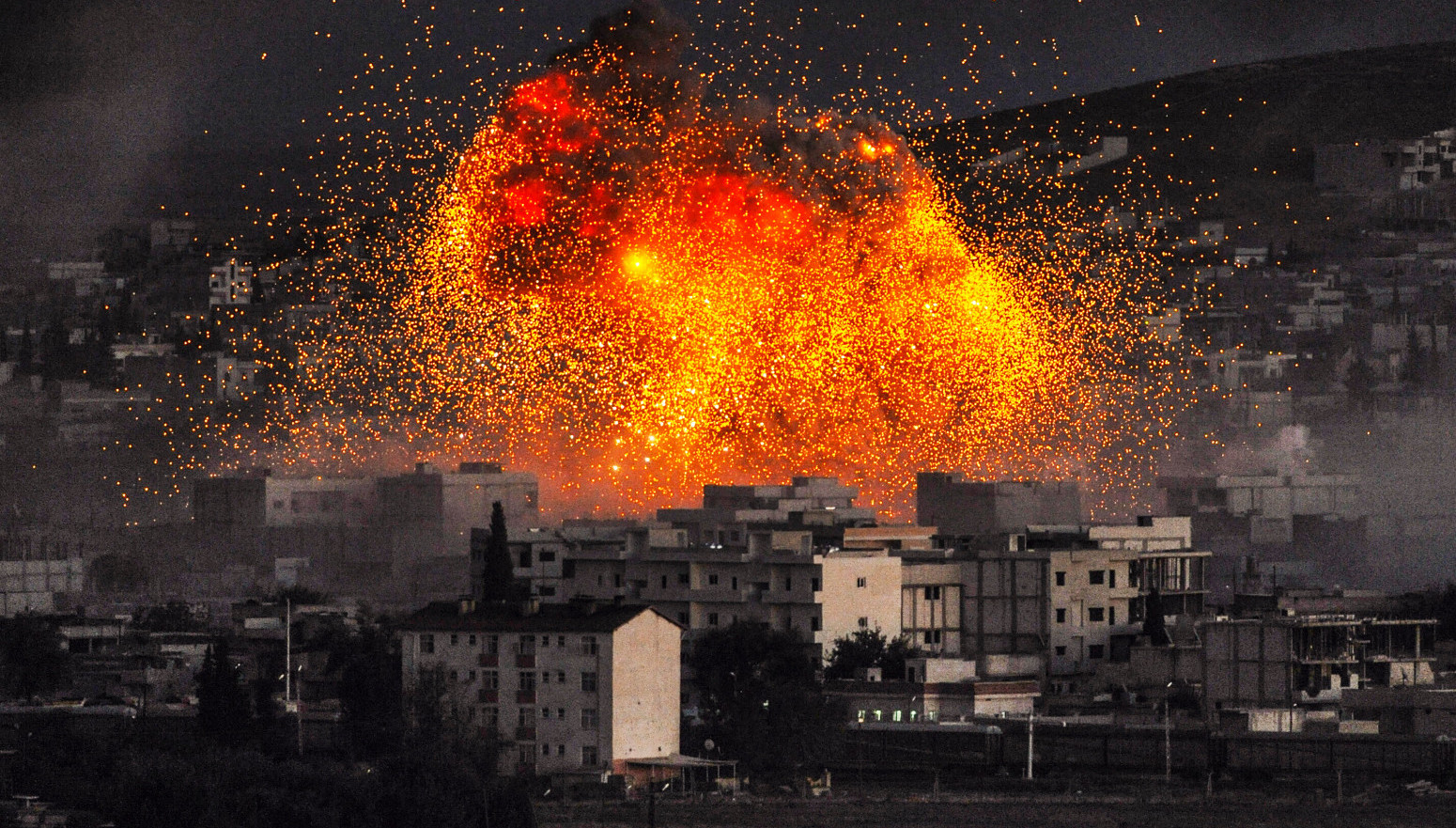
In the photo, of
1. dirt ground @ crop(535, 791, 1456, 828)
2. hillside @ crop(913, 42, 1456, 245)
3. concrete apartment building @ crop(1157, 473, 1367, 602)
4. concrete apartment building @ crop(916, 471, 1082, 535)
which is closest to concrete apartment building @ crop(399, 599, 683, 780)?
dirt ground @ crop(535, 791, 1456, 828)

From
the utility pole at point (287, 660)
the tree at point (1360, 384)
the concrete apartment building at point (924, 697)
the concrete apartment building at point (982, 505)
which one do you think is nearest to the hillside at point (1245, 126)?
the tree at point (1360, 384)

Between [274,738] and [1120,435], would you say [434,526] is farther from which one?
[274,738]

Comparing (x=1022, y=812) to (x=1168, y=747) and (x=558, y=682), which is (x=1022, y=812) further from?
(x=558, y=682)

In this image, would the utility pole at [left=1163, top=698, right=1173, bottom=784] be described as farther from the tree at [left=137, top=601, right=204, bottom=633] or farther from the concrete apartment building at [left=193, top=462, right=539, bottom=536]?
the concrete apartment building at [left=193, top=462, right=539, bottom=536]

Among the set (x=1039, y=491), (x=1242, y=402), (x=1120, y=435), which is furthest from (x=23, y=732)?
(x=1242, y=402)

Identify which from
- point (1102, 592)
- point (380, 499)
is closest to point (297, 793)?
point (1102, 592)

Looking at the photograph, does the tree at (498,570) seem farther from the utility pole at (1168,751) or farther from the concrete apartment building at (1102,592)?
the utility pole at (1168,751)
